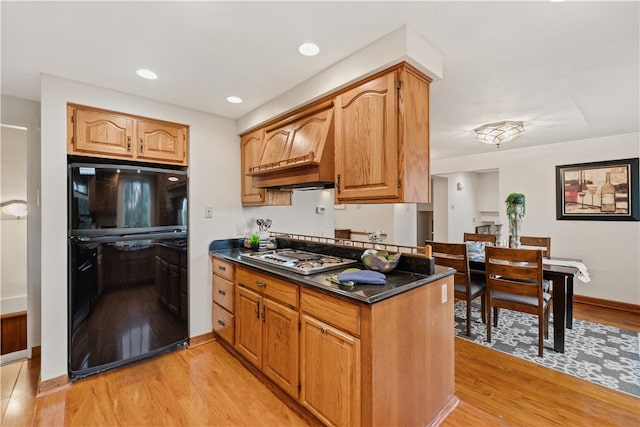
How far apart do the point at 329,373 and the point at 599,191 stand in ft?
15.2

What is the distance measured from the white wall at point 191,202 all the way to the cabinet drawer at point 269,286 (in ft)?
2.48

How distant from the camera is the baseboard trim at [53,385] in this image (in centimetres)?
207

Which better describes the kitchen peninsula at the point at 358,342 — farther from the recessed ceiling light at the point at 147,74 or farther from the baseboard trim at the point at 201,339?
the recessed ceiling light at the point at 147,74

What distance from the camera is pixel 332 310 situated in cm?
155

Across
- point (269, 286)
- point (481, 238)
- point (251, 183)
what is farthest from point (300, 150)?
point (481, 238)

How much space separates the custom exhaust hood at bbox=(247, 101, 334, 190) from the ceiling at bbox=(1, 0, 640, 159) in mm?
285

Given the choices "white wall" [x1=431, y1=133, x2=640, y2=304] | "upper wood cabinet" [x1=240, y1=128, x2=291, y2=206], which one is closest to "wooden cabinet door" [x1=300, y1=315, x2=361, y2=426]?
"upper wood cabinet" [x1=240, y1=128, x2=291, y2=206]

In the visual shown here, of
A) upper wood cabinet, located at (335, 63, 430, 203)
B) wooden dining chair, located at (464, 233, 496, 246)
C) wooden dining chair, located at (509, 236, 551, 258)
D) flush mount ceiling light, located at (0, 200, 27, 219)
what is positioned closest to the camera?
upper wood cabinet, located at (335, 63, 430, 203)

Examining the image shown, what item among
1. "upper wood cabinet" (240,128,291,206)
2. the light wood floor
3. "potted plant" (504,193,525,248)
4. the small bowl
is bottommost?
the light wood floor

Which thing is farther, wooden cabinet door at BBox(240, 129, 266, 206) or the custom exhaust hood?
wooden cabinet door at BBox(240, 129, 266, 206)

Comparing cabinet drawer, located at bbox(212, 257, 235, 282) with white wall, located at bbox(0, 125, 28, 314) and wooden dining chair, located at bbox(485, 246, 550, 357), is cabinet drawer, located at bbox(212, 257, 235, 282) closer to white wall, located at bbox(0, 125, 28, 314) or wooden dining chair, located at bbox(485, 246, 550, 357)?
white wall, located at bbox(0, 125, 28, 314)

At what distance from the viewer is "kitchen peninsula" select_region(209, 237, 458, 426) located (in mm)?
1406

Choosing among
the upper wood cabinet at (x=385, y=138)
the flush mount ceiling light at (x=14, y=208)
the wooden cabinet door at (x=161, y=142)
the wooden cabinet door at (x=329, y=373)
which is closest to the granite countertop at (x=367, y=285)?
the wooden cabinet door at (x=329, y=373)

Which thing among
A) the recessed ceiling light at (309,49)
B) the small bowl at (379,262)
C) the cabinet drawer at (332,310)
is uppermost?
the recessed ceiling light at (309,49)
